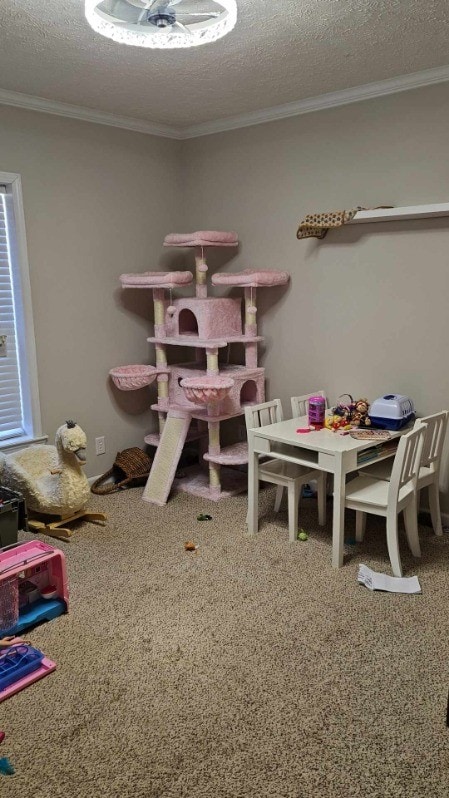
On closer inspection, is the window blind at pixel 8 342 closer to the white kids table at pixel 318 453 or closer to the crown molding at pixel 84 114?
the crown molding at pixel 84 114

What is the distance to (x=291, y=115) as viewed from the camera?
11.6 ft

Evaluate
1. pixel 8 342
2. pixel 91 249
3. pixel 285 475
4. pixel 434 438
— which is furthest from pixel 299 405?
pixel 8 342

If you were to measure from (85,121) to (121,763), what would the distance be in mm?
3375

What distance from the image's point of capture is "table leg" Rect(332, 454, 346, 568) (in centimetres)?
271

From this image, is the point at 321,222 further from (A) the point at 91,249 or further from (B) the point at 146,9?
(B) the point at 146,9

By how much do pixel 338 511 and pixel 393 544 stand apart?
28cm

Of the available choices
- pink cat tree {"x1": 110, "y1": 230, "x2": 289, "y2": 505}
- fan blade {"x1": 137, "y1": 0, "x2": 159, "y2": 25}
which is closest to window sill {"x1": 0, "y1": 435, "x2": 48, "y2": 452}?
pink cat tree {"x1": 110, "y1": 230, "x2": 289, "y2": 505}

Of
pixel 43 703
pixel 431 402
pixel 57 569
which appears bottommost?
pixel 43 703

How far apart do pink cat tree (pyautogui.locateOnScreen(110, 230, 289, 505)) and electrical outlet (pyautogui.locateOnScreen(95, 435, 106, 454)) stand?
29cm

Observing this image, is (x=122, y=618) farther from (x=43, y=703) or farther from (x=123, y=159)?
(x=123, y=159)

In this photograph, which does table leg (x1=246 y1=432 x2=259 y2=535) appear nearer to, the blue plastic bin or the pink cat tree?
the pink cat tree

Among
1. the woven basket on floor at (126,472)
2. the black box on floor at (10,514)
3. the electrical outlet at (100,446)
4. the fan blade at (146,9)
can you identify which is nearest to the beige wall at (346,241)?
the woven basket on floor at (126,472)

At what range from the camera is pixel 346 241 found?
3.44 m

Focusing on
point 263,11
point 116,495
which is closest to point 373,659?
point 116,495
